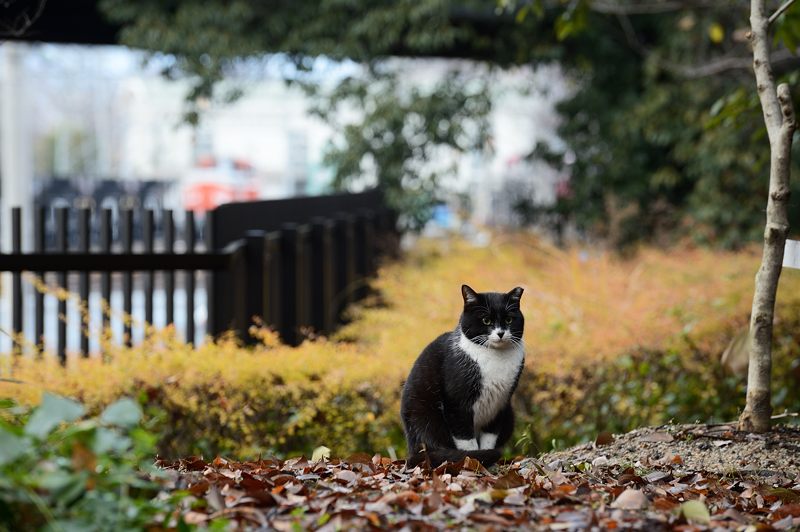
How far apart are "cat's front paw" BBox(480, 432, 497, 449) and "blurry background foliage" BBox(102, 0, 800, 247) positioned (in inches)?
336

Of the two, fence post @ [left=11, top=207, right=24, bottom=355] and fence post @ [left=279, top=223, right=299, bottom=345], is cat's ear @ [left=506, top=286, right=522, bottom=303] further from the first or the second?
fence post @ [left=279, top=223, right=299, bottom=345]

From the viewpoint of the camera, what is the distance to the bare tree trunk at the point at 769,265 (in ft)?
13.3

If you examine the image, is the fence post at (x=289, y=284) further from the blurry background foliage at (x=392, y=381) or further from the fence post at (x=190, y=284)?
the blurry background foliage at (x=392, y=381)

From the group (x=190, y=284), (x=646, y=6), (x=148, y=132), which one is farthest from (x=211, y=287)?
(x=148, y=132)

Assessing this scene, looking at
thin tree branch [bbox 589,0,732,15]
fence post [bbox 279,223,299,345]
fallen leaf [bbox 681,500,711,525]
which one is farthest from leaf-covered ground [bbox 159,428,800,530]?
thin tree branch [bbox 589,0,732,15]

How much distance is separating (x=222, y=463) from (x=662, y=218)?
1162 cm

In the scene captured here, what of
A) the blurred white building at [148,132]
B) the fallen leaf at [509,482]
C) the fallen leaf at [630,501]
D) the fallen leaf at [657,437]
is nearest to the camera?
the fallen leaf at [630,501]

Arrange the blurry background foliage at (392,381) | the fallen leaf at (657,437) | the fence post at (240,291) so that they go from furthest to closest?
the fence post at (240,291), the blurry background foliage at (392,381), the fallen leaf at (657,437)

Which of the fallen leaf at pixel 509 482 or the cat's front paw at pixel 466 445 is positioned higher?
the fallen leaf at pixel 509 482

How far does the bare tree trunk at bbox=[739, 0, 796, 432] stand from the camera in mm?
4043

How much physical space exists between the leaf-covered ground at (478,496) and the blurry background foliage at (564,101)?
869 centimetres

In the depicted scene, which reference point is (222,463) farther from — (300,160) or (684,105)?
(300,160)

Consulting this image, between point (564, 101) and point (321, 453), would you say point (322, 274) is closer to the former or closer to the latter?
point (321, 453)

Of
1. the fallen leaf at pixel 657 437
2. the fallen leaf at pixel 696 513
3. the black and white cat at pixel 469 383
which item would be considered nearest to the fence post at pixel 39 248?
the black and white cat at pixel 469 383
